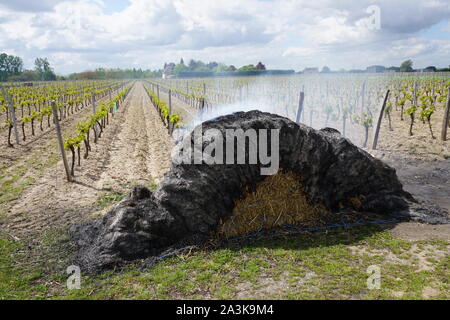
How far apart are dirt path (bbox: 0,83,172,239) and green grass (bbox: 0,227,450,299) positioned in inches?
64.0

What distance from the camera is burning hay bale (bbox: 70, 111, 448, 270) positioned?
618cm

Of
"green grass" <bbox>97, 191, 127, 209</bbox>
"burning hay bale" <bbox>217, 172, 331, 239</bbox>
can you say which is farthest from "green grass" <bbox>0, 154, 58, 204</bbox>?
"burning hay bale" <bbox>217, 172, 331, 239</bbox>

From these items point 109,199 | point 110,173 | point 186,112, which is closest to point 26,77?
point 186,112

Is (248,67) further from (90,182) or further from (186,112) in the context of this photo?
(90,182)

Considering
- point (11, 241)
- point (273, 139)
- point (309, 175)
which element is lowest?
point (11, 241)

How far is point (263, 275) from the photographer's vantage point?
5.30 m

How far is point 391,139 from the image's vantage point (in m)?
16.3

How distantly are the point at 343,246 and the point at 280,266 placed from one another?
53.5 inches

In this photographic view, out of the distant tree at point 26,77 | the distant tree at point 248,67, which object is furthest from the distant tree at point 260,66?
the distant tree at point 26,77

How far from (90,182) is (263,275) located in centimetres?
757
